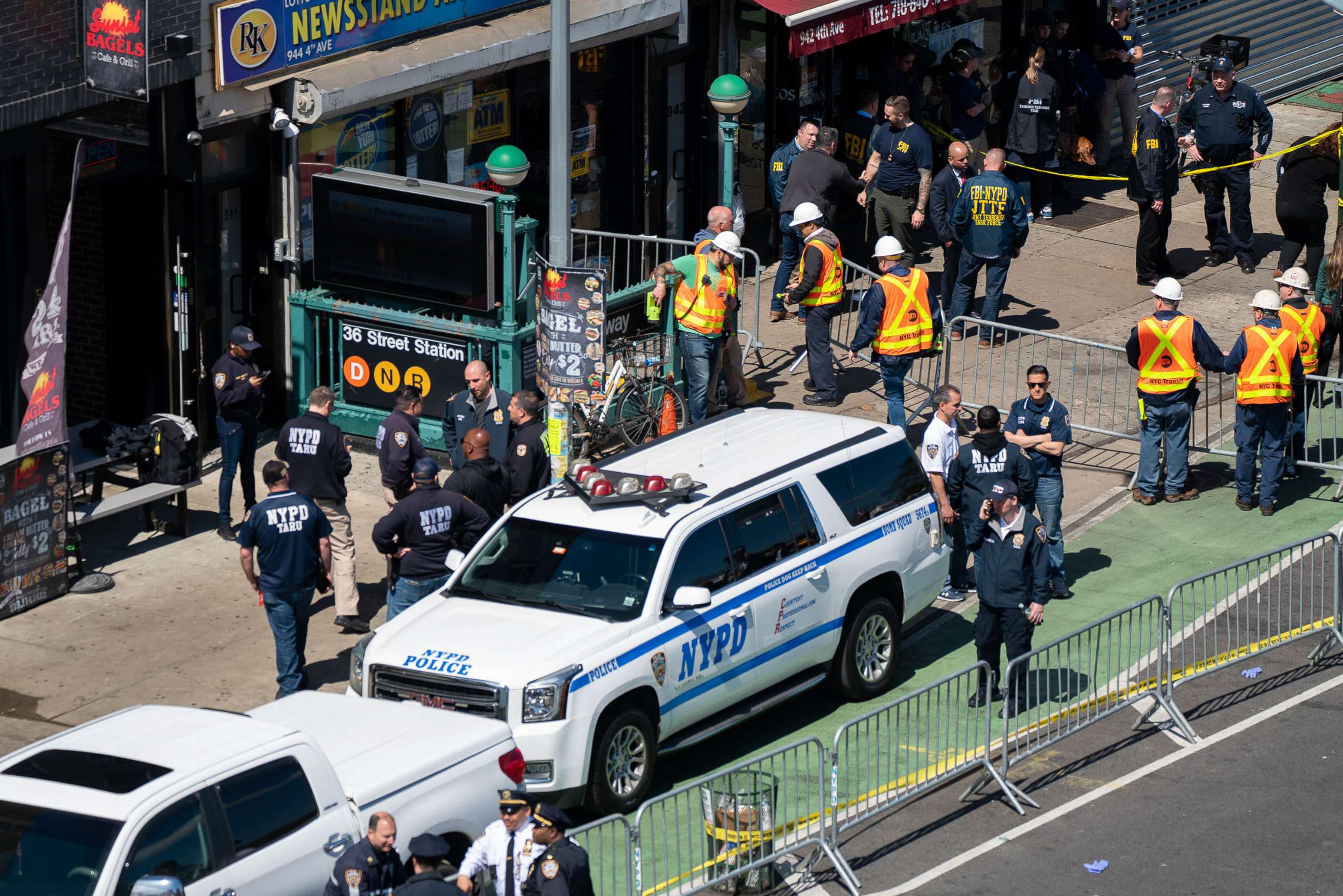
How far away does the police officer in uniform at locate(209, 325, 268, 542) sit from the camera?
15.7m

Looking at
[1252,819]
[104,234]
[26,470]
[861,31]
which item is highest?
[861,31]

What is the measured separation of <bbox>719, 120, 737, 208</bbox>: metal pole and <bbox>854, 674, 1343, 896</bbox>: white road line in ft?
25.4

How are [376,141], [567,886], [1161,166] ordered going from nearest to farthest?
[567,886] → [376,141] → [1161,166]

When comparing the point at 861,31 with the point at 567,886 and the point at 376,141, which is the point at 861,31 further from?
the point at 567,886

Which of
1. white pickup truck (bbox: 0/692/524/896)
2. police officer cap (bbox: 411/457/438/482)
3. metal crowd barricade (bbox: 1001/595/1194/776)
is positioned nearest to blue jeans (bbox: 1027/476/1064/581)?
metal crowd barricade (bbox: 1001/595/1194/776)

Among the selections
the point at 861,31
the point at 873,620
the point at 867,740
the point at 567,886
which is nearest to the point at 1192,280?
the point at 861,31

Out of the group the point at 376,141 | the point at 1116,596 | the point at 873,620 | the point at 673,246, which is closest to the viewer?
the point at 873,620

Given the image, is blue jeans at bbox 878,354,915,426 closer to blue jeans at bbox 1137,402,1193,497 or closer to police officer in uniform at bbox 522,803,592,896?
blue jeans at bbox 1137,402,1193,497

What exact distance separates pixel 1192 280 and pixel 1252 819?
12309mm

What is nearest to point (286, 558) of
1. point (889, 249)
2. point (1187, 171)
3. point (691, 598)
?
point (691, 598)

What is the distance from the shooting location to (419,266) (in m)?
17.5

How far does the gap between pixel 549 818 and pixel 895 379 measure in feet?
29.0

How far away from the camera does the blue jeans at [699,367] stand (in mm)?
18000

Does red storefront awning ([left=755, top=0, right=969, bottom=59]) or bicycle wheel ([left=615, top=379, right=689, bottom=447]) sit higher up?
red storefront awning ([left=755, top=0, right=969, bottom=59])
